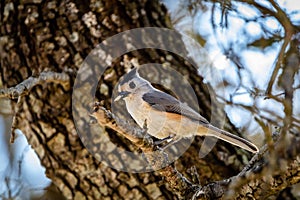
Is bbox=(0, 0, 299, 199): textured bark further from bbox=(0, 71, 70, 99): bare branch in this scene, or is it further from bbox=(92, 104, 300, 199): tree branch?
bbox=(92, 104, 300, 199): tree branch

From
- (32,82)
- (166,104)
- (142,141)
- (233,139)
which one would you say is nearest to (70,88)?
(32,82)

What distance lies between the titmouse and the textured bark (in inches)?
8.9

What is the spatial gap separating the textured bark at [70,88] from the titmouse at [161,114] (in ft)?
0.74

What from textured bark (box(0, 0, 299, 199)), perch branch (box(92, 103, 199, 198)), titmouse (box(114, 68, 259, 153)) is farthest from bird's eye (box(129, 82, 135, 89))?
perch branch (box(92, 103, 199, 198))

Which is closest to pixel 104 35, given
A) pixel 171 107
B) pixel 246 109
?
pixel 171 107

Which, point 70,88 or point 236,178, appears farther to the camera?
point 70,88

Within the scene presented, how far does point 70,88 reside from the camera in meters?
2.43

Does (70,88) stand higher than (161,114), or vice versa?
(70,88)

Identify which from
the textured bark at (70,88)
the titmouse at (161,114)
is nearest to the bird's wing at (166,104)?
the titmouse at (161,114)

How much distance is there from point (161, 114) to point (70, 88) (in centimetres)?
54

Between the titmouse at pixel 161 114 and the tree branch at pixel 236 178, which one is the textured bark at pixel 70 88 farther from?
the tree branch at pixel 236 178

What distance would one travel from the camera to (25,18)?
257 centimetres

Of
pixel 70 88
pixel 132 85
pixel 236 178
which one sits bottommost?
pixel 236 178

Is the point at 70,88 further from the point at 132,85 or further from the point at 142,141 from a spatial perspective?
the point at 142,141
